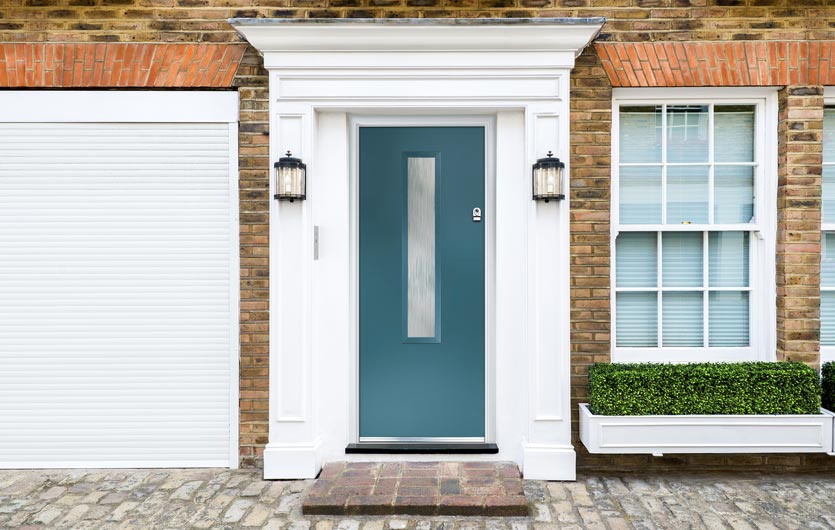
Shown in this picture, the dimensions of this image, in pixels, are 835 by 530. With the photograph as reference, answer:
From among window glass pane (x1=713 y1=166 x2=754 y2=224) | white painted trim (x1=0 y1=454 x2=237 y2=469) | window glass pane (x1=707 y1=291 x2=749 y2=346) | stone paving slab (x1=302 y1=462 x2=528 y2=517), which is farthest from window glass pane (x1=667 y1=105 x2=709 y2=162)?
white painted trim (x1=0 y1=454 x2=237 y2=469)

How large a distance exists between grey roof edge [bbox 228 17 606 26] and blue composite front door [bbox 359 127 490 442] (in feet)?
2.51

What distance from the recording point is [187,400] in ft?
14.2

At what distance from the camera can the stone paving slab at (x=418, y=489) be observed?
11.7 ft

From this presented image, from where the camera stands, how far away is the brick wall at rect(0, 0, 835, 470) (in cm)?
419

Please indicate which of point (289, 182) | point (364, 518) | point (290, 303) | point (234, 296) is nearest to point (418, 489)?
point (364, 518)

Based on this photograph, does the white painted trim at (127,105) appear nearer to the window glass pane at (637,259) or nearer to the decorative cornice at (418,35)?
the decorative cornice at (418,35)

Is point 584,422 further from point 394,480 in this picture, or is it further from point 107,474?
point 107,474

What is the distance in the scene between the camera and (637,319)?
4398mm

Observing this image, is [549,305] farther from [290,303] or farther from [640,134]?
[290,303]

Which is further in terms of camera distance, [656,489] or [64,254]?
[64,254]

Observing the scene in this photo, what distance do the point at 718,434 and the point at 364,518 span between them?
8.20 ft

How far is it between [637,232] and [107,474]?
14.7 feet

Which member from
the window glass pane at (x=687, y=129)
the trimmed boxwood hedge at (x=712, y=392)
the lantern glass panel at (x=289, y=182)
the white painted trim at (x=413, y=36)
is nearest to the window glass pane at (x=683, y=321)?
the trimmed boxwood hedge at (x=712, y=392)

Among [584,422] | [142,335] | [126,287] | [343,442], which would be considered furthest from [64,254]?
[584,422]
